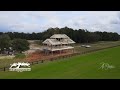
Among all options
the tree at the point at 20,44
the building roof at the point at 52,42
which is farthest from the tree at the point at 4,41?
the building roof at the point at 52,42

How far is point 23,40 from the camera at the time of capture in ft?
32.1

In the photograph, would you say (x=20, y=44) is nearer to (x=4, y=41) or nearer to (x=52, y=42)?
(x=4, y=41)

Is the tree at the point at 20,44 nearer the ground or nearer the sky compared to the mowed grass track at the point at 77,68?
nearer the sky

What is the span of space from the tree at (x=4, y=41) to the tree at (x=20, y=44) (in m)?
0.25

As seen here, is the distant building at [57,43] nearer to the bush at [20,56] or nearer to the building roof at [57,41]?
the building roof at [57,41]

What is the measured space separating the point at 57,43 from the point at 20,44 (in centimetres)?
308

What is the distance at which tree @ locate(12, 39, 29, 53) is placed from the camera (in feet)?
32.1

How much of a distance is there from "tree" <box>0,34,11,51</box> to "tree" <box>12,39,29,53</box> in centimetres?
25

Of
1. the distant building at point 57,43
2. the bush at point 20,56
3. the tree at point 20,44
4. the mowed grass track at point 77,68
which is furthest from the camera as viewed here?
the distant building at point 57,43

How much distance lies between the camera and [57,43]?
12500 millimetres

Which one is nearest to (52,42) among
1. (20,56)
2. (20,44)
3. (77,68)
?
(20,44)

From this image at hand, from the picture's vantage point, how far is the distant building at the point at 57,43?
11.6 m
